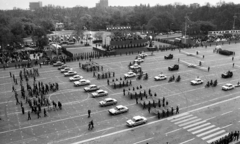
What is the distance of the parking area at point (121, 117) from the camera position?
82.7 ft

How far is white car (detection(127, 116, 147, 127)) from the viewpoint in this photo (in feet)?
89.6

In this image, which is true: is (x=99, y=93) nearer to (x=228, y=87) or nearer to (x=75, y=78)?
(x=75, y=78)

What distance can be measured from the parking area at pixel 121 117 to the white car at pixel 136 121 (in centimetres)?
63

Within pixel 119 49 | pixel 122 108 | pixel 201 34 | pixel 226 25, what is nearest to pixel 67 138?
pixel 122 108

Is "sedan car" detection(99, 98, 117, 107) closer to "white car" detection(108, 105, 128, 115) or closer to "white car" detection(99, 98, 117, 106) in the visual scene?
"white car" detection(99, 98, 117, 106)

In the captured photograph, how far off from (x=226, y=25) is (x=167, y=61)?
242 feet

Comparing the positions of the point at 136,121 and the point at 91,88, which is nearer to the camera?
the point at 136,121

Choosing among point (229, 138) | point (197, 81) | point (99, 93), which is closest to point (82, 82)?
point (99, 93)

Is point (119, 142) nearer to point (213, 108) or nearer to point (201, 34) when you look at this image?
point (213, 108)

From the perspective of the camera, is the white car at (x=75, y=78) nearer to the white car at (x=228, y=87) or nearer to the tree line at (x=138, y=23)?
the white car at (x=228, y=87)

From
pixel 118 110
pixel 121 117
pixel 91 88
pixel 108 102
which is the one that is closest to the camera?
pixel 121 117

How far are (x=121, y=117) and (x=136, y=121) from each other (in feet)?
8.87

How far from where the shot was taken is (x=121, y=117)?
29.7m

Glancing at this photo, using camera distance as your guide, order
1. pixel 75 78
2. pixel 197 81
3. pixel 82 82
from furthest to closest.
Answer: pixel 75 78 → pixel 197 81 → pixel 82 82
